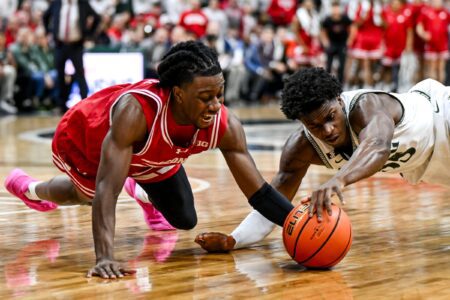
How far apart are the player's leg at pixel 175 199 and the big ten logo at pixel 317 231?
1071 millimetres

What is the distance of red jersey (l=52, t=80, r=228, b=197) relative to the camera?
466cm

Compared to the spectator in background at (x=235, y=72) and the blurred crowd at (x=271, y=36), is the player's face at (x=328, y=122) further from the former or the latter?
the spectator in background at (x=235, y=72)

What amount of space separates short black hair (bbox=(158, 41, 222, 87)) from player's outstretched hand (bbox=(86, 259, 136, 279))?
0.85 meters

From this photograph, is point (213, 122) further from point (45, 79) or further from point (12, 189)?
point (45, 79)

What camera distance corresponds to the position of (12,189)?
6117mm

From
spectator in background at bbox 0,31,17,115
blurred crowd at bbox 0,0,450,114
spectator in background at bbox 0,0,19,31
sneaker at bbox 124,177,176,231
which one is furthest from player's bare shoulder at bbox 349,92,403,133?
spectator in background at bbox 0,0,19,31

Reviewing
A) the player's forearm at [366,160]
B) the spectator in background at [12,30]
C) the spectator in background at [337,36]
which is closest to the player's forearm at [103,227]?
the player's forearm at [366,160]

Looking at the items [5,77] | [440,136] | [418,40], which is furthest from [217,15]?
[440,136]

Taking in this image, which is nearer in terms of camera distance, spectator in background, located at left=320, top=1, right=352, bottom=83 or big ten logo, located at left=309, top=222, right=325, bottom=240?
big ten logo, located at left=309, top=222, right=325, bottom=240

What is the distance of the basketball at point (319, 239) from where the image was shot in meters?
4.45

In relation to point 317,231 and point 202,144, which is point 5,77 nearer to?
point 202,144

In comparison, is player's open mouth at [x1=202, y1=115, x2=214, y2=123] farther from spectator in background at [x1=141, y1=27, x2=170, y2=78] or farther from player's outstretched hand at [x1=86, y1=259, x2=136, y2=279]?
spectator in background at [x1=141, y1=27, x2=170, y2=78]

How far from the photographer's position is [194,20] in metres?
18.4

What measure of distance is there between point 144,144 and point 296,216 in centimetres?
76
